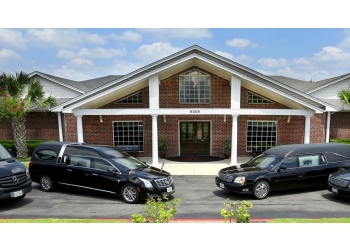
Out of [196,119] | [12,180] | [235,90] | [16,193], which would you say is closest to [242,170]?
[235,90]

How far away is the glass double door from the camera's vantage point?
60.2 feet

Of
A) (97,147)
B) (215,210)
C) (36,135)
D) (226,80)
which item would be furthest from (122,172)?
(36,135)

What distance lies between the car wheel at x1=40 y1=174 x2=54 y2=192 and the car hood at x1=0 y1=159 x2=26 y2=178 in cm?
153

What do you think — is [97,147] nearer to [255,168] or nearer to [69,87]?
[255,168]

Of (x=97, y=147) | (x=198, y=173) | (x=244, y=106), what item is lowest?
(x=198, y=173)

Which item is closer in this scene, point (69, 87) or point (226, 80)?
point (226, 80)

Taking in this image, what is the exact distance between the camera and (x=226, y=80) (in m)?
17.6

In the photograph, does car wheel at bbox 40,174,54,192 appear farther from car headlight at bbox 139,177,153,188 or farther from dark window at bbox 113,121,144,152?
dark window at bbox 113,121,144,152

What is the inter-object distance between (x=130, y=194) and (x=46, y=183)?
363cm

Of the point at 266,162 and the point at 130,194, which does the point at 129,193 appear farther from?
the point at 266,162

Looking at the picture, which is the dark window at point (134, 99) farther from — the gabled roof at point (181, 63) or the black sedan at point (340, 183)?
the black sedan at point (340, 183)

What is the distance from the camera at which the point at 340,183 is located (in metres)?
9.23

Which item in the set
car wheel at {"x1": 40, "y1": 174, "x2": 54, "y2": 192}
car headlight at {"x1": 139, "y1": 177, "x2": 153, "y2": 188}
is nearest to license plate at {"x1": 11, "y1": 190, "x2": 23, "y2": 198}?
car wheel at {"x1": 40, "y1": 174, "x2": 54, "y2": 192}

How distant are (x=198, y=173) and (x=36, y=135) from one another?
1196cm
